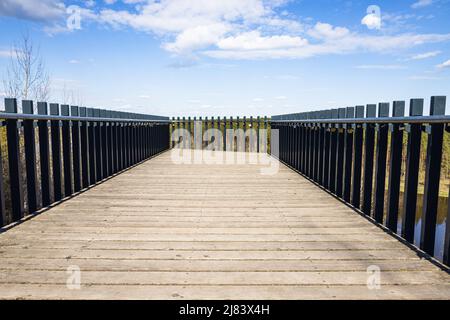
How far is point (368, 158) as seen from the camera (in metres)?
3.60

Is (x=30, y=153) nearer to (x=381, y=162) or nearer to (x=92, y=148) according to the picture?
(x=92, y=148)

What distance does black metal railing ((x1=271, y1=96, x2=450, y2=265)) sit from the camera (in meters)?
2.44

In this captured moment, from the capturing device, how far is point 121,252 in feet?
8.32

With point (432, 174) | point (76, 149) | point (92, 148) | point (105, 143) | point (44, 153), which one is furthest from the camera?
point (105, 143)

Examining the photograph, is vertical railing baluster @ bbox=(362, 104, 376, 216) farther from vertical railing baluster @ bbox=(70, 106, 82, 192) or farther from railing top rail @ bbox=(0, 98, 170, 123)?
vertical railing baluster @ bbox=(70, 106, 82, 192)

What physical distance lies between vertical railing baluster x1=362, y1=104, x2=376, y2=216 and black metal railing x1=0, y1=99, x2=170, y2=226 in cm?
340

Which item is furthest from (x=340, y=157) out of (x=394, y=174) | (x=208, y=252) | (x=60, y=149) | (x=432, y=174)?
(x=60, y=149)

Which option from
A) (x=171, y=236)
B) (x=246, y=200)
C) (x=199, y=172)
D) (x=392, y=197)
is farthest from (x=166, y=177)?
(x=392, y=197)

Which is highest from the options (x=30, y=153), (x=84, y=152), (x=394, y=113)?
(x=394, y=113)

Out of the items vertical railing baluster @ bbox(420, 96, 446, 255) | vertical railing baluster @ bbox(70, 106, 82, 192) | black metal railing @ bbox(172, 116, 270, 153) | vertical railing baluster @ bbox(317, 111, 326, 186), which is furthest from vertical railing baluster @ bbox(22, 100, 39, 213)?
black metal railing @ bbox(172, 116, 270, 153)

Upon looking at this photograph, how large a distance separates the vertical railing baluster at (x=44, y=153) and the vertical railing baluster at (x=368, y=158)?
345 centimetres

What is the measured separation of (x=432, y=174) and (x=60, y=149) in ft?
12.5
